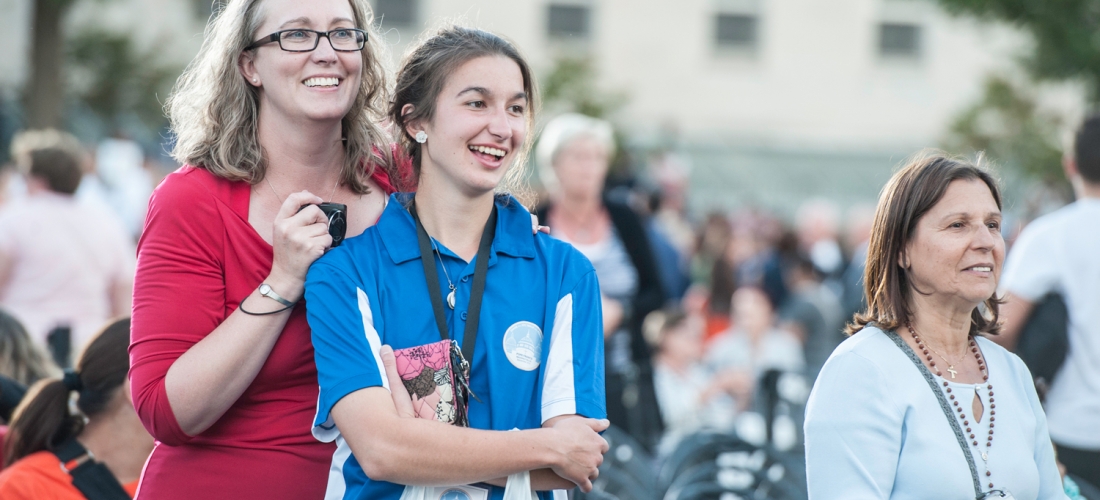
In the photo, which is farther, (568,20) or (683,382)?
(568,20)

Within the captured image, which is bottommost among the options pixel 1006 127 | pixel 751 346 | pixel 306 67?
pixel 751 346

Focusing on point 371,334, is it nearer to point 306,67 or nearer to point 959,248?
point 306,67

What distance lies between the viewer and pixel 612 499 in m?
4.31

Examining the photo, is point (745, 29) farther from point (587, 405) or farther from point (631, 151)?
point (587, 405)

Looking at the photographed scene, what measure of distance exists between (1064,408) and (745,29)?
24.0 meters

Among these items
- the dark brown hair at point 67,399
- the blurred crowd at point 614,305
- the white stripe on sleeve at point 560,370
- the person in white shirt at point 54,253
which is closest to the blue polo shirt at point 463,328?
the white stripe on sleeve at point 560,370

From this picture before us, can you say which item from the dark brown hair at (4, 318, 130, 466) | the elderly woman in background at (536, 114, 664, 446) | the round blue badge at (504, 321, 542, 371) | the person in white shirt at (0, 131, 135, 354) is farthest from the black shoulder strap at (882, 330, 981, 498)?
the person in white shirt at (0, 131, 135, 354)

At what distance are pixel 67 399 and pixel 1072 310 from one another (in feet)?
11.6

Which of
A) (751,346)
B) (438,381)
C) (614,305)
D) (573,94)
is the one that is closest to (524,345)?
(438,381)

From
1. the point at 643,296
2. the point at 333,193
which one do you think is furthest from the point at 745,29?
the point at 333,193

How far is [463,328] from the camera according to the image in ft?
7.77

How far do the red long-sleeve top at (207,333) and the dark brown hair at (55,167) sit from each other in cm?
434

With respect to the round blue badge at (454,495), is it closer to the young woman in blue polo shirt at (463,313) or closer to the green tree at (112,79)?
the young woman in blue polo shirt at (463,313)

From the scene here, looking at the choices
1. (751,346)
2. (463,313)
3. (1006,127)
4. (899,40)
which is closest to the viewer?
(463,313)
